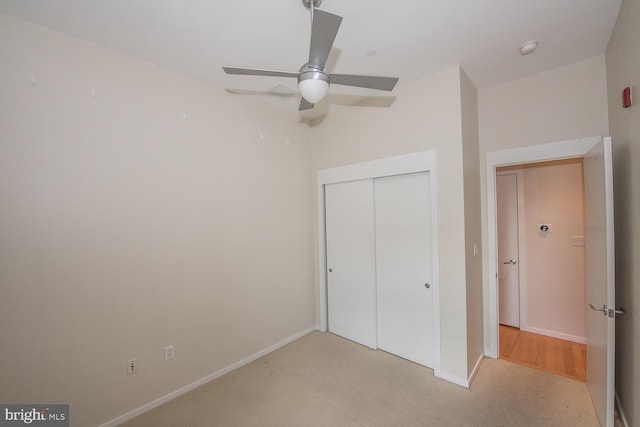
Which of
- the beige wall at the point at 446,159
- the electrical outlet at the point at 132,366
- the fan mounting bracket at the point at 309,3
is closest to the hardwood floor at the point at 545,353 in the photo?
the beige wall at the point at 446,159

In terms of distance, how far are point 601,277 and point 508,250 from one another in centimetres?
188

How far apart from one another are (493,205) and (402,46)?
1.78 metres

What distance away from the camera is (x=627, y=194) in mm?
1676

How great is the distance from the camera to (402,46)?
79.1 inches

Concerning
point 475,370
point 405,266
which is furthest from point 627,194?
point 475,370

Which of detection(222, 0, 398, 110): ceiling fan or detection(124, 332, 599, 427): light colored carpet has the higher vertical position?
detection(222, 0, 398, 110): ceiling fan

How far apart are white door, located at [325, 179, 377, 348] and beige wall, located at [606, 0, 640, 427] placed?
1.88 m

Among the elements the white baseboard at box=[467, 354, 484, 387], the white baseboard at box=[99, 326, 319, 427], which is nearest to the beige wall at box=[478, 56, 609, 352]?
the white baseboard at box=[467, 354, 484, 387]

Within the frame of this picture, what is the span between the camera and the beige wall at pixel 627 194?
150cm

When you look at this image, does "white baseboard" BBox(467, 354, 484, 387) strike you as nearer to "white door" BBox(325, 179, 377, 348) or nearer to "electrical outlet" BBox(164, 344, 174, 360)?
"white door" BBox(325, 179, 377, 348)

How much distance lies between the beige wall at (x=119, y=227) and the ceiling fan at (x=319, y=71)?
1.18 metres

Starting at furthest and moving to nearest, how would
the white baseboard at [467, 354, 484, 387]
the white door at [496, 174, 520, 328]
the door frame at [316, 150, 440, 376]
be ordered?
the white door at [496, 174, 520, 328], the door frame at [316, 150, 440, 376], the white baseboard at [467, 354, 484, 387]

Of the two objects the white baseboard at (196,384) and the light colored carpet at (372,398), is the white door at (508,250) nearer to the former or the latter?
the light colored carpet at (372,398)

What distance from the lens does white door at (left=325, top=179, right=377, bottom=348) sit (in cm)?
297
